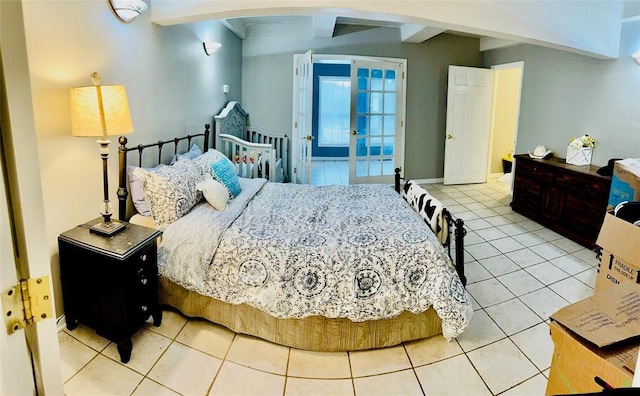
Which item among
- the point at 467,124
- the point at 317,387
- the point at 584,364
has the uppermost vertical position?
the point at 467,124

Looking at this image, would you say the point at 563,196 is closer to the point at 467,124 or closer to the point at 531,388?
the point at 467,124

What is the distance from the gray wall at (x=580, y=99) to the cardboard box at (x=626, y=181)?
4.31ft

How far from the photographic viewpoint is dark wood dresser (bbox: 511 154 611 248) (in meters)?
3.94

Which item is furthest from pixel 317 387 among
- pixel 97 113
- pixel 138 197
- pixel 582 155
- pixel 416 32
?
pixel 416 32

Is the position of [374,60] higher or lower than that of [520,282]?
higher

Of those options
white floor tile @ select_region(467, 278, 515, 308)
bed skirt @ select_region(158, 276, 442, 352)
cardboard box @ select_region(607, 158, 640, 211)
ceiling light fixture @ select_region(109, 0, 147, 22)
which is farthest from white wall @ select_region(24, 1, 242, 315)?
cardboard box @ select_region(607, 158, 640, 211)

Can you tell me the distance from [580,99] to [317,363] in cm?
469

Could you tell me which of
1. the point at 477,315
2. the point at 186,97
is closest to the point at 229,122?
the point at 186,97

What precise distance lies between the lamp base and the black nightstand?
0.03 meters

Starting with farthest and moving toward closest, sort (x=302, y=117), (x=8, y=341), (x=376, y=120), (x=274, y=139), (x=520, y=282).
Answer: (x=376, y=120)
(x=274, y=139)
(x=302, y=117)
(x=520, y=282)
(x=8, y=341)

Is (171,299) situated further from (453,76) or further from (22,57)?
(453,76)

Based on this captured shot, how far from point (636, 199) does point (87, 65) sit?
3874 mm

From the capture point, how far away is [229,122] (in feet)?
16.8

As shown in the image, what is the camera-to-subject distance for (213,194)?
291 cm
